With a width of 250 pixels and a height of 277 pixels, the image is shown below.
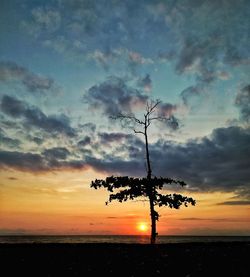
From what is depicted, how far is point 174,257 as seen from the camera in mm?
17859

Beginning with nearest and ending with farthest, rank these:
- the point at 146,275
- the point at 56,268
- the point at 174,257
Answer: the point at 146,275
the point at 56,268
the point at 174,257

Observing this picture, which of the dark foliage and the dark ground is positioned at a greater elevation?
the dark foliage

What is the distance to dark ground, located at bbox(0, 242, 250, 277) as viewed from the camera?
49.0 ft

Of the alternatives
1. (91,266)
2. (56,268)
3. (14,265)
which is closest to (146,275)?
(91,266)

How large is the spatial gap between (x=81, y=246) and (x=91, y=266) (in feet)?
20.5

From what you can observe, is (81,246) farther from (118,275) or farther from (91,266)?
(118,275)

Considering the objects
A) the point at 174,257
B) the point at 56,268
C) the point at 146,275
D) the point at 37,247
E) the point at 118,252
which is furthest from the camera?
the point at 37,247

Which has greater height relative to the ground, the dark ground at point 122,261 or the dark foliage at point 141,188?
the dark foliage at point 141,188

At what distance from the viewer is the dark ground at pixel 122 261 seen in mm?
14930

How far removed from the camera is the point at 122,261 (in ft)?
55.7

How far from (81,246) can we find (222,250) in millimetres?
8588

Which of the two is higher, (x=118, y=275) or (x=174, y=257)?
(x=174, y=257)

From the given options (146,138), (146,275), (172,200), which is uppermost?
(146,138)

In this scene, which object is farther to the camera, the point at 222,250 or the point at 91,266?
the point at 222,250
